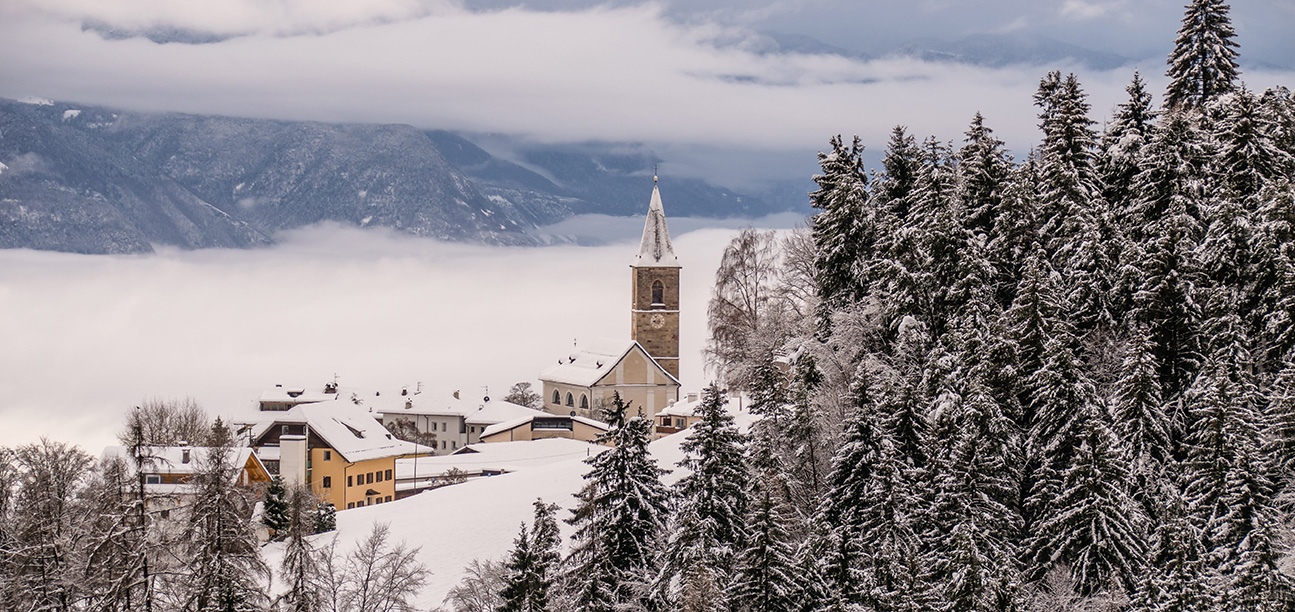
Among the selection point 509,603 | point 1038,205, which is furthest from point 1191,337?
point 509,603

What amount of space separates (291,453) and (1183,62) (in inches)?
2513

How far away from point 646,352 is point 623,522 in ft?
336

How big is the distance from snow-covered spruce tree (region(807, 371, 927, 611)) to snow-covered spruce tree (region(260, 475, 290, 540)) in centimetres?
3375

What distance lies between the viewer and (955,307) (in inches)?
1826

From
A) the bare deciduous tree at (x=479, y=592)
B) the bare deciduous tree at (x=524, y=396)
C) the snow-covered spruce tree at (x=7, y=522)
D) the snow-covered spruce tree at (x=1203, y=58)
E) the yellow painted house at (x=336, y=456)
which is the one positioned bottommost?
the bare deciduous tree at (x=524, y=396)

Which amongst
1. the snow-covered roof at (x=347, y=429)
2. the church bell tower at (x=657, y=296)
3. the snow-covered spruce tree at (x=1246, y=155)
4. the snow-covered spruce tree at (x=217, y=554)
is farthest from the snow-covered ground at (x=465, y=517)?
the church bell tower at (x=657, y=296)

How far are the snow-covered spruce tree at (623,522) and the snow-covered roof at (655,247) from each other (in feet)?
334

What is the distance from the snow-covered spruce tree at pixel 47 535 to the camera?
42969 millimetres

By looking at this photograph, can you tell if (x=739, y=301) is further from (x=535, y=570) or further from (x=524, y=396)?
(x=524, y=396)

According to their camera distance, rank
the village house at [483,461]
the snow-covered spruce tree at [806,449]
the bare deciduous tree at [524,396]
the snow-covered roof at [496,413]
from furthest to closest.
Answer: the bare deciduous tree at [524,396] < the snow-covered roof at [496,413] < the village house at [483,461] < the snow-covered spruce tree at [806,449]

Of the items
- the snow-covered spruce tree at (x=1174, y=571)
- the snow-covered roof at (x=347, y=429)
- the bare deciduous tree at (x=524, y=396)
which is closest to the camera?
the snow-covered spruce tree at (x=1174, y=571)

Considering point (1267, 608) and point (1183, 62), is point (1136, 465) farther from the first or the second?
point (1183, 62)

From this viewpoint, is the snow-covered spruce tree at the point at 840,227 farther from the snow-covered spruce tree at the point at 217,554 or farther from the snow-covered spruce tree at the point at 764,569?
the snow-covered spruce tree at the point at 217,554

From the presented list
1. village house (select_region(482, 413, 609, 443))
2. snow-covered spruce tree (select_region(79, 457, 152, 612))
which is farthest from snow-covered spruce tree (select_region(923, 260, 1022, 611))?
village house (select_region(482, 413, 609, 443))
